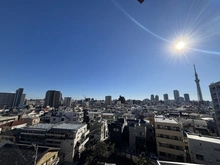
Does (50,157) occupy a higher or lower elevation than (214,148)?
lower

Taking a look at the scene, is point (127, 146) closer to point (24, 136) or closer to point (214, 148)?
point (214, 148)

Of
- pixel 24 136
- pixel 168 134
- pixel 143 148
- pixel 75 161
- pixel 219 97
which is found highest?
pixel 219 97

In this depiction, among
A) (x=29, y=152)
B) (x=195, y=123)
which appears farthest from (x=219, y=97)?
(x=29, y=152)

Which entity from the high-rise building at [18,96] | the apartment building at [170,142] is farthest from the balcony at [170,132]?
the high-rise building at [18,96]

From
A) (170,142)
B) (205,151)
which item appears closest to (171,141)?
(170,142)

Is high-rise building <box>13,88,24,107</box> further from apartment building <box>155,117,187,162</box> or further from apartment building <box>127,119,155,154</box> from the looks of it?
apartment building <box>155,117,187,162</box>
